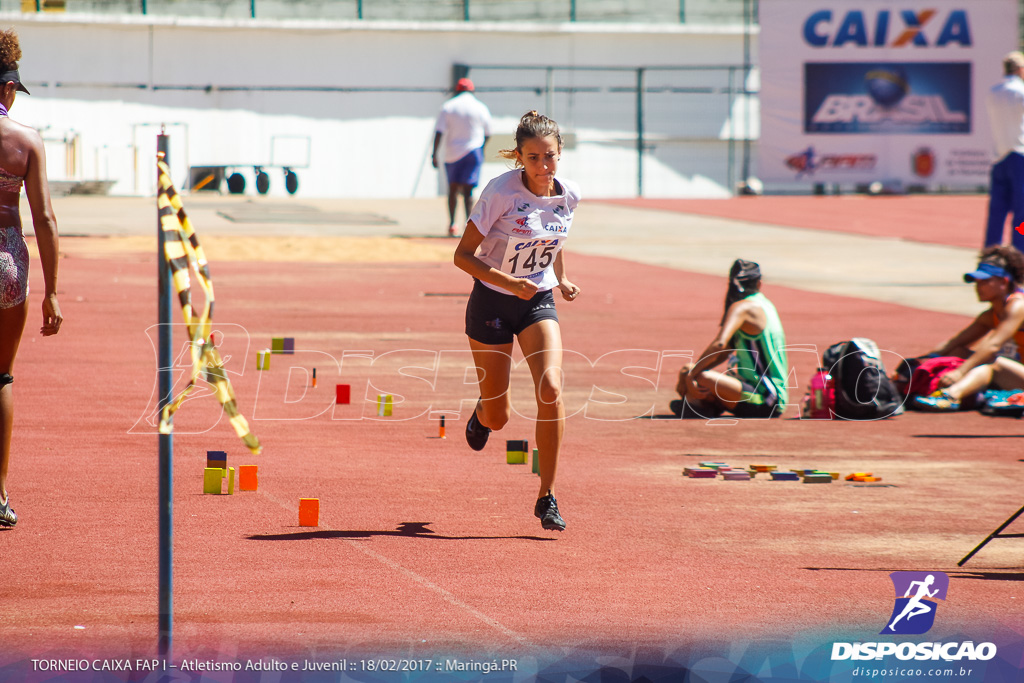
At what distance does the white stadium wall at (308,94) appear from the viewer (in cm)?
3794

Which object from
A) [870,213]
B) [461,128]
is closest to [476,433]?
[461,128]

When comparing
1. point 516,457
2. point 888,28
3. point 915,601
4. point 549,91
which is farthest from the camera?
point 549,91

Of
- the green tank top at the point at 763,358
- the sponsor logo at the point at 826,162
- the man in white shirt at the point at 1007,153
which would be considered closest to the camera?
the green tank top at the point at 763,358

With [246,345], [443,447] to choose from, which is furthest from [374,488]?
[246,345]

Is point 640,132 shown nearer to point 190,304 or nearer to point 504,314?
point 504,314

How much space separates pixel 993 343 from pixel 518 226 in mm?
4713

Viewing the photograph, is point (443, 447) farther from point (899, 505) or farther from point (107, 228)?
point (107, 228)

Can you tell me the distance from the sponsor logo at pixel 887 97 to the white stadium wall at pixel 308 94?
10.4 feet

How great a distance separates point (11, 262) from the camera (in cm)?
604

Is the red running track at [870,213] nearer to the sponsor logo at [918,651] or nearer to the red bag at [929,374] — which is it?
the red bag at [929,374]

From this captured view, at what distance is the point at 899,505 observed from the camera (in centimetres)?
701

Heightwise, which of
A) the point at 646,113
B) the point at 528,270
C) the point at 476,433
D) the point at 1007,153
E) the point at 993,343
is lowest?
the point at 476,433

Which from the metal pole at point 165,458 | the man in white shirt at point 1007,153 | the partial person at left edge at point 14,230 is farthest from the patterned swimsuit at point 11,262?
the man in white shirt at point 1007,153

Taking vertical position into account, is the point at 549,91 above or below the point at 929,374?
above
